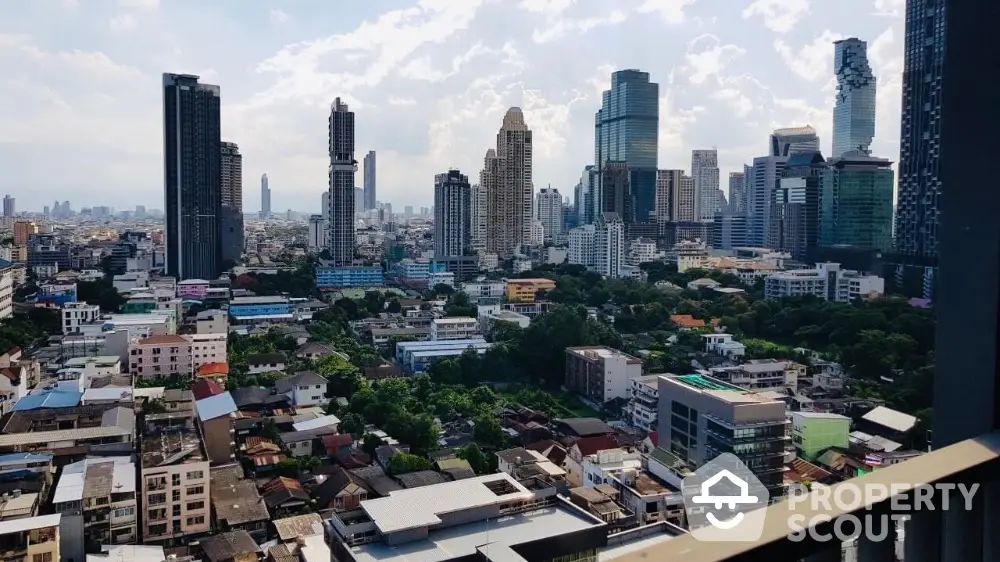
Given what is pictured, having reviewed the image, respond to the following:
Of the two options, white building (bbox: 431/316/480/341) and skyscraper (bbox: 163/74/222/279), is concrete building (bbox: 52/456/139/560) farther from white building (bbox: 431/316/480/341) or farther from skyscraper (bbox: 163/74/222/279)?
skyscraper (bbox: 163/74/222/279)

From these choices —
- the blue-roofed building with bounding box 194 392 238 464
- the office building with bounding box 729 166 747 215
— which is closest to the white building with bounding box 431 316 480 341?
the blue-roofed building with bounding box 194 392 238 464

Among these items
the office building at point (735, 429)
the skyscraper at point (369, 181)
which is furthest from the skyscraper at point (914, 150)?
the skyscraper at point (369, 181)

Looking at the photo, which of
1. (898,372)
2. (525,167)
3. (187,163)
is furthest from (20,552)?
(525,167)

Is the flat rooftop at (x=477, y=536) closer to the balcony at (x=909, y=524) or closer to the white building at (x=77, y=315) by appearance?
the balcony at (x=909, y=524)

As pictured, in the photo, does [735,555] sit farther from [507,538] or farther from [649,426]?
[649,426]

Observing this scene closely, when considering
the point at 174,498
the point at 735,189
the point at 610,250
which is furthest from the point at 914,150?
the point at 735,189
